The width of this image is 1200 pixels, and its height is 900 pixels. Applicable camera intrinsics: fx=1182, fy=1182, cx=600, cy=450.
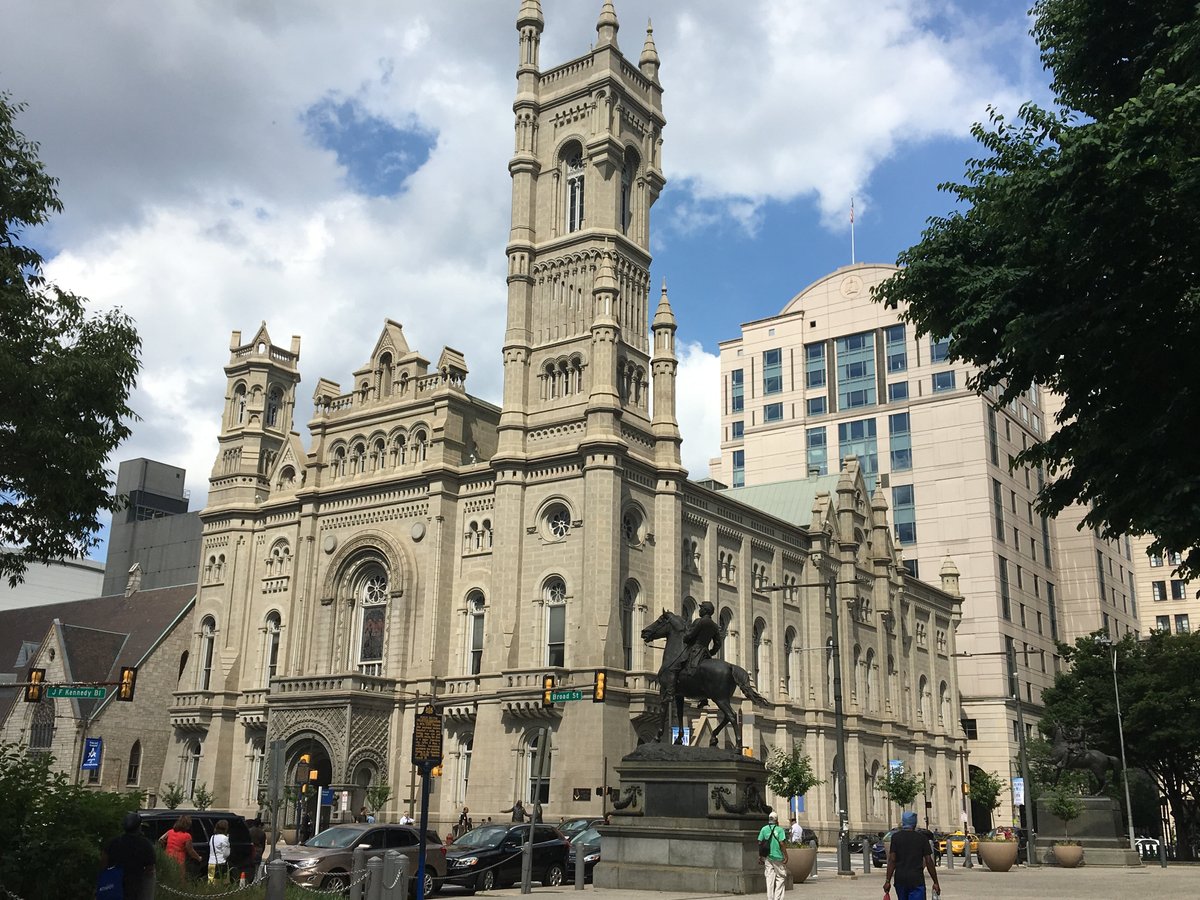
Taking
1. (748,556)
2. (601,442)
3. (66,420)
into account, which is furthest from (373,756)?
(66,420)

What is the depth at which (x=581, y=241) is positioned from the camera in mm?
58219

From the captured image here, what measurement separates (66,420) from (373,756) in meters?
34.8

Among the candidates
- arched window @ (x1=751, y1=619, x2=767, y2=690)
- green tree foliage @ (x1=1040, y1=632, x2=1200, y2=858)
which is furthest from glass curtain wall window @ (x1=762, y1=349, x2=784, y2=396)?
arched window @ (x1=751, y1=619, x2=767, y2=690)

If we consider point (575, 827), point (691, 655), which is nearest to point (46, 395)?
point (691, 655)

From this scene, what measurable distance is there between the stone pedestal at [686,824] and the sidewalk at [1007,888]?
2.29ft

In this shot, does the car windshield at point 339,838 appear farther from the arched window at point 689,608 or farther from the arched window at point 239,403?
the arched window at point 239,403

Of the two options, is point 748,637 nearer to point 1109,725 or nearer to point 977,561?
point 1109,725

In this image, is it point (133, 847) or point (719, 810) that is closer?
point (133, 847)

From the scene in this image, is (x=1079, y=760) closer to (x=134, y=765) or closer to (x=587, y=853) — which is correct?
(x=587, y=853)

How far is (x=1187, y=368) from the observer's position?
18141mm

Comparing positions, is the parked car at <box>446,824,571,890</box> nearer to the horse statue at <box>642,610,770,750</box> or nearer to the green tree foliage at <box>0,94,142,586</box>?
the horse statue at <box>642,610,770,750</box>

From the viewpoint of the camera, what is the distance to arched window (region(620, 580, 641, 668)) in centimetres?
5191

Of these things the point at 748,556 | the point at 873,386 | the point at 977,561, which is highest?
the point at 873,386

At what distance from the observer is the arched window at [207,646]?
63.6m
